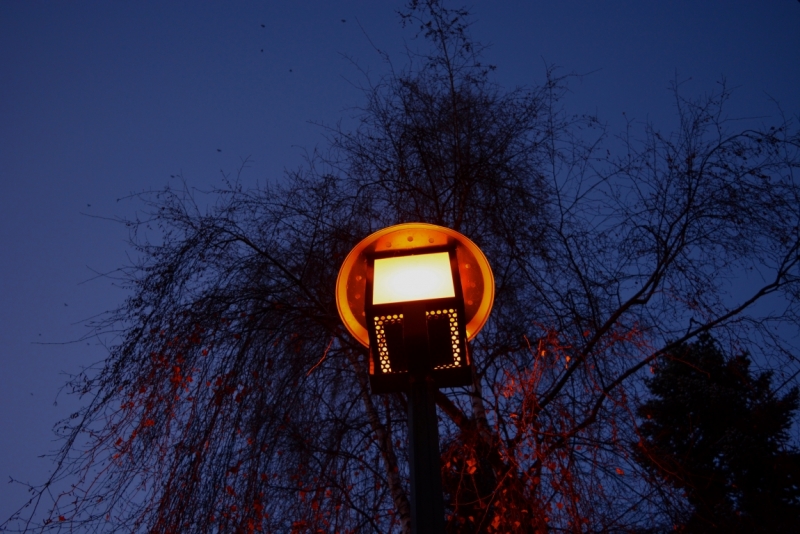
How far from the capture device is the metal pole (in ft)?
6.34

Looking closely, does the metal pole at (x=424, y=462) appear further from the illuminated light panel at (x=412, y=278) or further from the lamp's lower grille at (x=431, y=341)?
the illuminated light panel at (x=412, y=278)

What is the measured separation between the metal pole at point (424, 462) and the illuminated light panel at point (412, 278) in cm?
29

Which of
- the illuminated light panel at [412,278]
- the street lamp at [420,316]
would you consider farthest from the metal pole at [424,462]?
the illuminated light panel at [412,278]

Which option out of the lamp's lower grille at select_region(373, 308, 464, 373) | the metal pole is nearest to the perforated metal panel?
the lamp's lower grille at select_region(373, 308, 464, 373)

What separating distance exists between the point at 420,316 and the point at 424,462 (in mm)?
467

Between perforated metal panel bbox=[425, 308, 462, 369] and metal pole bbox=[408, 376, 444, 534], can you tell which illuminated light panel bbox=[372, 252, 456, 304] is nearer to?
perforated metal panel bbox=[425, 308, 462, 369]

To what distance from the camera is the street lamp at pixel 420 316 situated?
6.82 feet

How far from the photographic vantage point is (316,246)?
4840mm

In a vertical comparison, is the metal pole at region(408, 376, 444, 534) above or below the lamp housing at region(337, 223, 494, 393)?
below

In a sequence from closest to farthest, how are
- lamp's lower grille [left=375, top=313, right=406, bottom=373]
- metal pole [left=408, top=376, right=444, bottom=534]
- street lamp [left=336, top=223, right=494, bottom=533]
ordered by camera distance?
metal pole [left=408, top=376, right=444, bottom=534] < street lamp [left=336, top=223, right=494, bottom=533] < lamp's lower grille [left=375, top=313, right=406, bottom=373]

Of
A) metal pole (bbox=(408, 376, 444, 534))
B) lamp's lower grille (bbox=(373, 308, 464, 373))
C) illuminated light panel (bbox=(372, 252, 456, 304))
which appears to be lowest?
metal pole (bbox=(408, 376, 444, 534))

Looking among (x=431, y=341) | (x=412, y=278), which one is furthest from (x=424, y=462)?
(x=412, y=278)

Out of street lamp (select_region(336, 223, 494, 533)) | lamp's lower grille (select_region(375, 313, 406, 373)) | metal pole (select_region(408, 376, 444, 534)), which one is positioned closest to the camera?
metal pole (select_region(408, 376, 444, 534))

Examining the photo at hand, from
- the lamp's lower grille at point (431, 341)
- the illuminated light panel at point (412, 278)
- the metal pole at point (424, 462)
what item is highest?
the illuminated light panel at point (412, 278)
